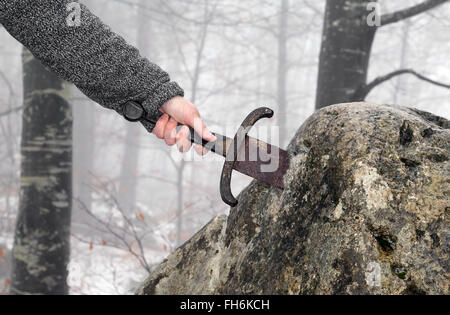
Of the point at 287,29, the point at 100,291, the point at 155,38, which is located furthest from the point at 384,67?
the point at 100,291

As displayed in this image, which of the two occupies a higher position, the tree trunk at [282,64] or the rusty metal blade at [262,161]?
the tree trunk at [282,64]

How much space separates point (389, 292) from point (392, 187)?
36cm

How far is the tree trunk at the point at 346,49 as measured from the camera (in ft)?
11.5

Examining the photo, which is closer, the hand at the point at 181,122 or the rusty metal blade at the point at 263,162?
A: the rusty metal blade at the point at 263,162

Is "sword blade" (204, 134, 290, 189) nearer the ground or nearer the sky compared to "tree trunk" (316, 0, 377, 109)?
nearer the ground

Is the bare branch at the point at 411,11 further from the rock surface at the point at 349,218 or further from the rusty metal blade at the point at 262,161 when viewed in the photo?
the rusty metal blade at the point at 262,161

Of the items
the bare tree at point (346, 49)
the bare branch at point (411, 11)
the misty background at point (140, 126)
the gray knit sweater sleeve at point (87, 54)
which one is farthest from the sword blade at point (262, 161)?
the misty background at point (140, 126)

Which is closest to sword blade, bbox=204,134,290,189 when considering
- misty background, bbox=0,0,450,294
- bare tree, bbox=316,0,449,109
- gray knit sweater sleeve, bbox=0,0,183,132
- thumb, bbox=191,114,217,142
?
thumb, bbox=191,114,217,142

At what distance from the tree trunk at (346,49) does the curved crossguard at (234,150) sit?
7.65ft

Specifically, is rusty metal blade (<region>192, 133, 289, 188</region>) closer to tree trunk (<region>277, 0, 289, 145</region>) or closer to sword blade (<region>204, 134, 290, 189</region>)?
sword blade (<region>204, 134, 290, 189</region>)

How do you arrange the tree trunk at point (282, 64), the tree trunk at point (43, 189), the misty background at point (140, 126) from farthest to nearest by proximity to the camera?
the tree trunk at point (282, 64) < the misty background at point (140, 126) < the tree trunk at point (43, 189)

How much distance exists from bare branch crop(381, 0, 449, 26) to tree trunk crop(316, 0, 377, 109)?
0.14 m

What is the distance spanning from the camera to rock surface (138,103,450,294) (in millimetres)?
1171
